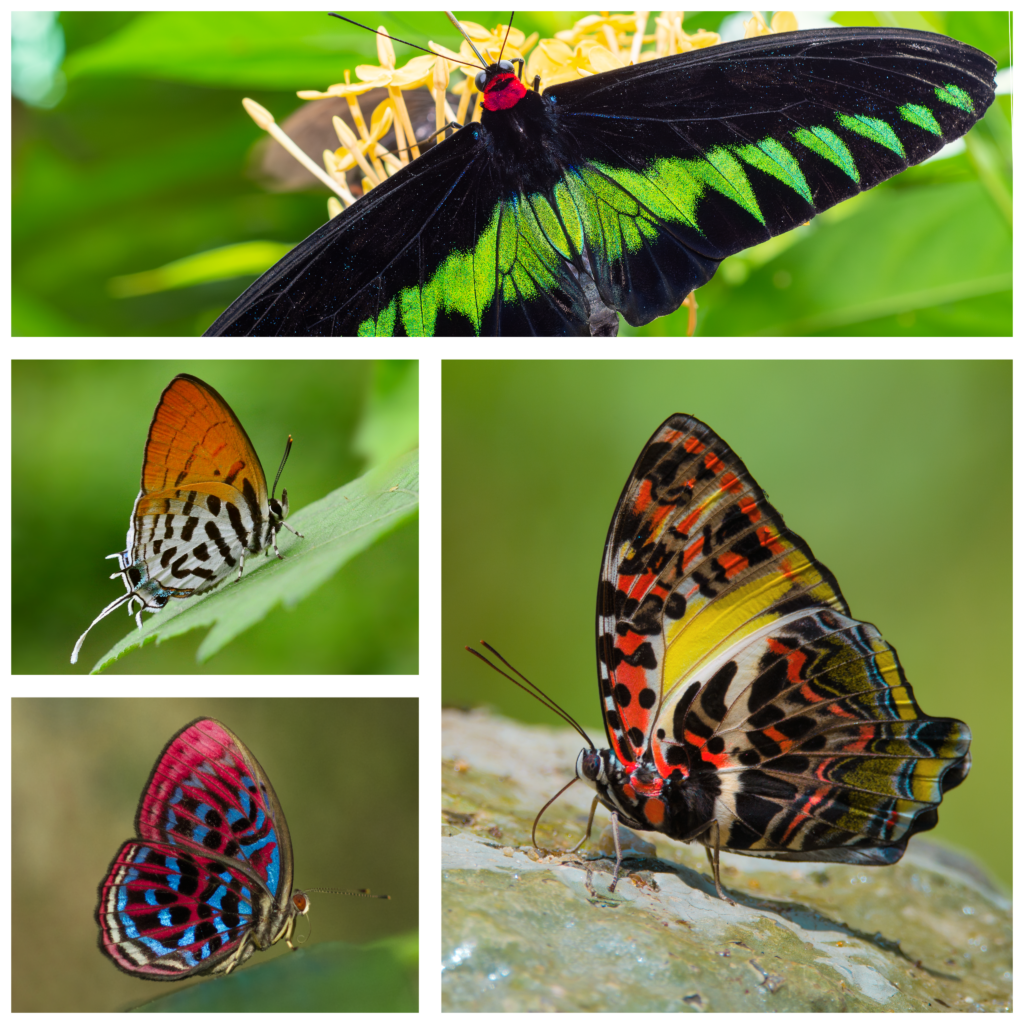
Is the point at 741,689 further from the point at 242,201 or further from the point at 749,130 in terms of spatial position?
the point at 242,201

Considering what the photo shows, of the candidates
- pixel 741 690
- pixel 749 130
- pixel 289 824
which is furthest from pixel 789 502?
pixel 289 824

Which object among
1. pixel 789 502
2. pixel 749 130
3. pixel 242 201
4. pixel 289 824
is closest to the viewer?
pixel 749 130

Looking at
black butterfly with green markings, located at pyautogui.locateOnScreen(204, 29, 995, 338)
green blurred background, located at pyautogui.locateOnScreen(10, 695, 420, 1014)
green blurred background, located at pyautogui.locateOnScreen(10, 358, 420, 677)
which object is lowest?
green blurred background, located at pyautogui.locateOnScreen(10, 695, 420, 1014)

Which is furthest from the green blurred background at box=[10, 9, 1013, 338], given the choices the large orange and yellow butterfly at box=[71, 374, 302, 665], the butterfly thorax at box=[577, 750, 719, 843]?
the butterfly thorax at box=[577, 750, 719, 843]

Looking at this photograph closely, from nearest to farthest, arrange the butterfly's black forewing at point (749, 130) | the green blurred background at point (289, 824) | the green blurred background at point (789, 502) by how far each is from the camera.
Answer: the butterfly's black forewing at point (749, 130) < the green blurred background at point (289, 824) < the green blurred background at point (789, 502)

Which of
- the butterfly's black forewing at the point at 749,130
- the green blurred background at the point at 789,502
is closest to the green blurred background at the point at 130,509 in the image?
the green blurred background at the point at 789,502

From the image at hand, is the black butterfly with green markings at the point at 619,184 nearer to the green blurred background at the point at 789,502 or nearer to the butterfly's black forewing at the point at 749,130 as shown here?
the butterfly's black forewing at the point at 749,130

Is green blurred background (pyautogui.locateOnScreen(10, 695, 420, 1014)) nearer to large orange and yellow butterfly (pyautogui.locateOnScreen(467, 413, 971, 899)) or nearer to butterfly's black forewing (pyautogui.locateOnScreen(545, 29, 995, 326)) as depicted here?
large orange and yellow butterfly (pyautogui.locateOnScreen(467, 413, 971, 899))
